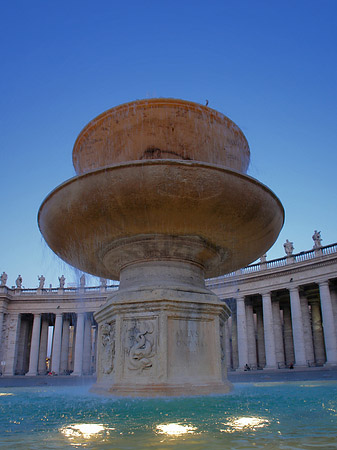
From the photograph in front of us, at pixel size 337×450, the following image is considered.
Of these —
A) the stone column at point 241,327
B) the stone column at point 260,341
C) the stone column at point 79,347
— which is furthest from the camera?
the stone column at point 79,347

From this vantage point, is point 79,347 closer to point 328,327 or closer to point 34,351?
point 34,351

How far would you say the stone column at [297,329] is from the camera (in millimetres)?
41987

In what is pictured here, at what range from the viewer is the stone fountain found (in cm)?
755

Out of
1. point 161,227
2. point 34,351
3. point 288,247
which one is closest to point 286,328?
point 288,247

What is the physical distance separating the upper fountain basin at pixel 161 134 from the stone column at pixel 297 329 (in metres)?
37.2

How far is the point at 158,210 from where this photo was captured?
7.89 meters

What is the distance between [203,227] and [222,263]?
2.41 m

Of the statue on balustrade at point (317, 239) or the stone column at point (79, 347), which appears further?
the stone column at point (79, 347)

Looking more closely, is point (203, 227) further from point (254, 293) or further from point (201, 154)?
point (254, 293)

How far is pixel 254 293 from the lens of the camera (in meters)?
47.7

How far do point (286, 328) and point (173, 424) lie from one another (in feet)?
170

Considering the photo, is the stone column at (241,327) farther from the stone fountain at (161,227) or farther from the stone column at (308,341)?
the stone fountain at (161,227)

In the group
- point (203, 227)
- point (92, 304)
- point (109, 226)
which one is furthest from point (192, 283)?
point (92, 304)

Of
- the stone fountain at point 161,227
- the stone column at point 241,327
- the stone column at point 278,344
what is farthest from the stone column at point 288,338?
the stone fountain at point 161,227
